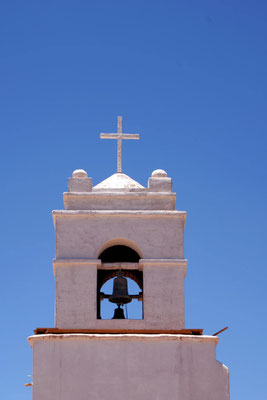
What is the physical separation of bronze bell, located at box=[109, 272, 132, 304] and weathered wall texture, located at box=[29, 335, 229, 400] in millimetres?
2194

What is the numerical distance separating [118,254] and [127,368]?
13.6 feet

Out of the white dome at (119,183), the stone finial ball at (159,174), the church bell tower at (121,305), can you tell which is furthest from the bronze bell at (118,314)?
the stone finial ball at (159,174)

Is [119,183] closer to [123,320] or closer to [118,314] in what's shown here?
[118,314]

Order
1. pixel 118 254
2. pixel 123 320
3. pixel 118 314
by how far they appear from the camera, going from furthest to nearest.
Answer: pixel 118 254
pixel 118 314
pixel 123 320

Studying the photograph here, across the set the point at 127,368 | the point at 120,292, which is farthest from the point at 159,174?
the point at 127,368

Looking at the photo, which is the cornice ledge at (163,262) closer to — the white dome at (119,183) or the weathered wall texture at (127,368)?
the white dome at (119,183)

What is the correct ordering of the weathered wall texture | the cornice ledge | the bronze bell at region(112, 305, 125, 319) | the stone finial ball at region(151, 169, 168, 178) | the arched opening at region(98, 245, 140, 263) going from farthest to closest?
the arched opening at region(98, 245, 140, 263)
the stone finial ball at region(151, 169, 168, 178)
the bronze bell at region(112, 305, 125, 319)
the cornice ledge
the weathered wall texture

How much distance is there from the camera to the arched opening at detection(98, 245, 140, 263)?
23656 mm

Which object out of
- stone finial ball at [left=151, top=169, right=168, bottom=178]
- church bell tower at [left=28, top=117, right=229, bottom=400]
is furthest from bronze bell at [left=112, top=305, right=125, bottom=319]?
stone finial ball at [left=151, top=169, right=168, bottom=178]

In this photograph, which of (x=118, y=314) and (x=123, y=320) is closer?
(x=123, y=320)

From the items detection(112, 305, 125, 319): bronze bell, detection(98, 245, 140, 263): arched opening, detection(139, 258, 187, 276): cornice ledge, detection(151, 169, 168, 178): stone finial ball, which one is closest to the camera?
detection(139, 258, 187, 276): cornice ledge

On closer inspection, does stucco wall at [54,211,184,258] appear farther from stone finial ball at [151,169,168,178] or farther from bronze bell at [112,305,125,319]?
bronze bell at [112,305,125,319]

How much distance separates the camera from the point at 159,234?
883 inches

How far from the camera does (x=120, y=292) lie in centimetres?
2234
